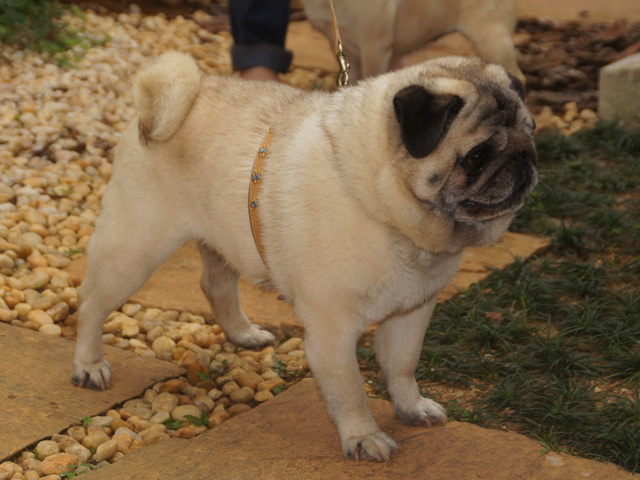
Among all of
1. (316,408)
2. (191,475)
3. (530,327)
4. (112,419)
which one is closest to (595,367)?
(530,327)

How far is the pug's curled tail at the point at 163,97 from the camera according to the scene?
3166 millimetres

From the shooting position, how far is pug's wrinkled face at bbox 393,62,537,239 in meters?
2.52

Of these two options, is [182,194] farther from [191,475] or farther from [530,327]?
[530,327]

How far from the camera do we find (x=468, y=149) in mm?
2590

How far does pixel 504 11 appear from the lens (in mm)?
Result: 5660

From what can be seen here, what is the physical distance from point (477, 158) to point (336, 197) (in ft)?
1.66

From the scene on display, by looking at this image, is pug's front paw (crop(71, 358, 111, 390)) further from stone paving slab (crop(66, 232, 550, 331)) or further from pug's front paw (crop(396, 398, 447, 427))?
pug's front paw (crop(396, 398, 447, 427))

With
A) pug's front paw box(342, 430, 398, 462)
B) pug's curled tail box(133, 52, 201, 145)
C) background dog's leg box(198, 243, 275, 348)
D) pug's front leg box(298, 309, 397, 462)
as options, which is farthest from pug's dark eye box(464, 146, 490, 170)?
background dog's leg box(198, 243, 275, 348)

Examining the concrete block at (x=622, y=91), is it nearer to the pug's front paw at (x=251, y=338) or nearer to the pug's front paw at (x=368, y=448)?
the pug's front paw at (x=251, y=338)

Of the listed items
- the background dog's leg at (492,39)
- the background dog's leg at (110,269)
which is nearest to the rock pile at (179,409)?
the background dog's leg at (110,269)

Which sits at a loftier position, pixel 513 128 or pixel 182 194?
pixel 513 128

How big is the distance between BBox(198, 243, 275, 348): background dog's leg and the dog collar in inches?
28.7

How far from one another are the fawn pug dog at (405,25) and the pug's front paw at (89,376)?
2.84 metres

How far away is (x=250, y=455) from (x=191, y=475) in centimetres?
24
